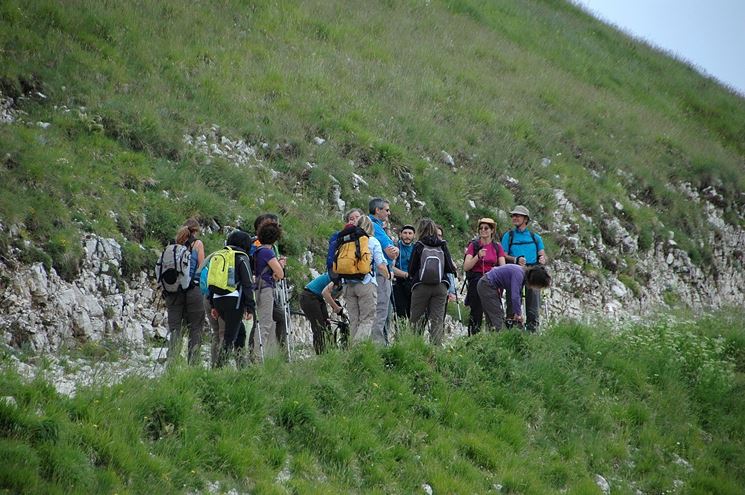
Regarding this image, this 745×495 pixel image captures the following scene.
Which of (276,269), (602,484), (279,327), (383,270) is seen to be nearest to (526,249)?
(383,270)

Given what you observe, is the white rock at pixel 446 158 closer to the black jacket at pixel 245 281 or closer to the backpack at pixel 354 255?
the backpack at pixel 354 255

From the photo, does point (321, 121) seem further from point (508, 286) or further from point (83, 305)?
point (83, 305)

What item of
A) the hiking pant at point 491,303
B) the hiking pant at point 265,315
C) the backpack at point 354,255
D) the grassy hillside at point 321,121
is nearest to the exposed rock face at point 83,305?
the grassy hillside at point 321,121

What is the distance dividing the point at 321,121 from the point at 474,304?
24.7 ft

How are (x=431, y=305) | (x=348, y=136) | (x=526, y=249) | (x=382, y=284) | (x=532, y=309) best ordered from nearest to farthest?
(x=382, y=284)
(x=431, y=305)
(x=532, y=309)
(x=526, y=249)
(x=348, y=136)

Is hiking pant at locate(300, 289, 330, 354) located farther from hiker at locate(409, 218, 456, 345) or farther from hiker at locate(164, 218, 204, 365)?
hiker at locate(164, 218, 204, 365)

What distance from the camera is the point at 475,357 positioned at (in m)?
11.9

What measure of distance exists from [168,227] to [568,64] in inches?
897

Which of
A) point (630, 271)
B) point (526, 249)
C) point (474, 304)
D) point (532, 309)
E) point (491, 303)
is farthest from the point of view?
point (630, 271)

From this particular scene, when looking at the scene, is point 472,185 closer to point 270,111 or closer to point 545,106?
→ point 270,111

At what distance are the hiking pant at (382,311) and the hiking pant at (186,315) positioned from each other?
7.89ft

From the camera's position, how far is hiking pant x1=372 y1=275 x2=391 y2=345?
38.8 ft

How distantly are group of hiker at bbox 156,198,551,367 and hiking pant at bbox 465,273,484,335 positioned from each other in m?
0.02

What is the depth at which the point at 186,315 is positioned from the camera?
10969 mm
